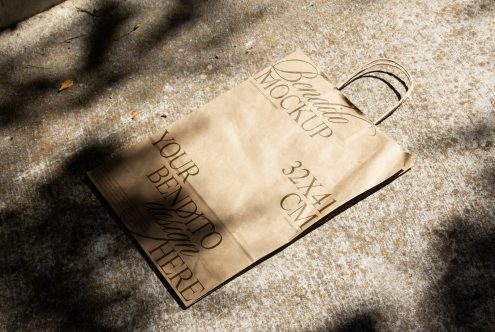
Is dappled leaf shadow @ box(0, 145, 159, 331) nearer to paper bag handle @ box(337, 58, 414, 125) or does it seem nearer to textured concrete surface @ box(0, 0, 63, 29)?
textured concrete surface @ box(0, 0, 63, 29)

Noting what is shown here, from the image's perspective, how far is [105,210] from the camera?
174cm

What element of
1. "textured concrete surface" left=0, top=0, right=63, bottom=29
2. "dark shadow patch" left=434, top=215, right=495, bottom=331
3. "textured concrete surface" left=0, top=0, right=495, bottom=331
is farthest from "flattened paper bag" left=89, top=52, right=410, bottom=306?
"textured concrete surface" left=0, top=0, right=63, bottom=29

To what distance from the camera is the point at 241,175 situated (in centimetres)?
168

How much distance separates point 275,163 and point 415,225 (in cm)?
46

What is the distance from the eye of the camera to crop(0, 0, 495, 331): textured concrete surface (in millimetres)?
1582

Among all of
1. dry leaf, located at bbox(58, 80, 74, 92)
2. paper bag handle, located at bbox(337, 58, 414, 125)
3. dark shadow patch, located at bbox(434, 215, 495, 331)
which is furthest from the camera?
dry leaf, located at bbox(58, 80, 74, 92)

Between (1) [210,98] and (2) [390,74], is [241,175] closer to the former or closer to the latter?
(1) [210,98]

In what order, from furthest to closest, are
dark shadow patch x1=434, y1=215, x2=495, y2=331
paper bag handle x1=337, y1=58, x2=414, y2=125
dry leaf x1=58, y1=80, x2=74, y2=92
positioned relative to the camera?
1. dry leaf x1=58, y1=80, x2=74, y2=92
2. paper bag handle x1=337, y1=58, x2=414, y2=125
3. dark shadow patch x1=434, y1=215, x2=495, y2=331

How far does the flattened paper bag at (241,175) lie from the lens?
1593 millimetres

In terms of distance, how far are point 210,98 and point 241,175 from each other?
39cm

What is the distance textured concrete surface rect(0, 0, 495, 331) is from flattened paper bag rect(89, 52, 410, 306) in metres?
0.09

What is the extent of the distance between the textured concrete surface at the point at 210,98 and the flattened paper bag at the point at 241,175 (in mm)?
90

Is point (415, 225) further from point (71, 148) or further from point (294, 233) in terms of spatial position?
point (71, 148)

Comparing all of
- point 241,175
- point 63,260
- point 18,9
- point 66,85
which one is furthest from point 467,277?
point 18,9
